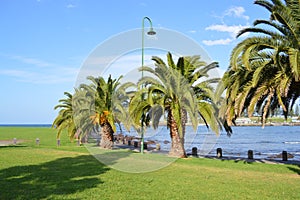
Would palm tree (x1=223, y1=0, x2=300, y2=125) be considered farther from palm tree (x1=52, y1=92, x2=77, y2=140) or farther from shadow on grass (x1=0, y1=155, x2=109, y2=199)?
palm tree (x1=52, y1=92, x2=77, y2=140)

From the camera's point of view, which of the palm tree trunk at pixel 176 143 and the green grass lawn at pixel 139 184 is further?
the palm tree trunk at pixel 176 143

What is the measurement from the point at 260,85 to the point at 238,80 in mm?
951

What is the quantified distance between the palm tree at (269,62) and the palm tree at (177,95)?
13.6 feet

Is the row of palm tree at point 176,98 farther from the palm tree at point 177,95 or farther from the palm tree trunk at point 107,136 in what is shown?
the palm tree trunk at point 107,136

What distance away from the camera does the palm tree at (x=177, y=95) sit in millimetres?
18844

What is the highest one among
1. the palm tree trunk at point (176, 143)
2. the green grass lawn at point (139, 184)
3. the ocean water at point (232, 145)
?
the palm tree trunk at point (176, 143)

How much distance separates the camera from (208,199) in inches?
312

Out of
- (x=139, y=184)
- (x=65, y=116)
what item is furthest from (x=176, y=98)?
(x=65, y=116)

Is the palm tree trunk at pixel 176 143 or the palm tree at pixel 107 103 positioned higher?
the palm tree at pixel 107 103

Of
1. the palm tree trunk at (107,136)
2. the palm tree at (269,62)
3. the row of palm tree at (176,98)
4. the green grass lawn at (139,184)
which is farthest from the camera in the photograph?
the palm tree trunk at (107,136)

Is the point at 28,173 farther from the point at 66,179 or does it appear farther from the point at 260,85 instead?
the point at 260,85

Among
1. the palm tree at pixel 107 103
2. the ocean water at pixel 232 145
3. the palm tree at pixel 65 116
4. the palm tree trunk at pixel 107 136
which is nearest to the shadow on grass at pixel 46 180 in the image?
the ocean water at pixel 232 145

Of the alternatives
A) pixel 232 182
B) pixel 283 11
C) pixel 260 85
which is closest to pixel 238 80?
pixel 260 85

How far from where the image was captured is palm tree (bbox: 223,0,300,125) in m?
12.2
